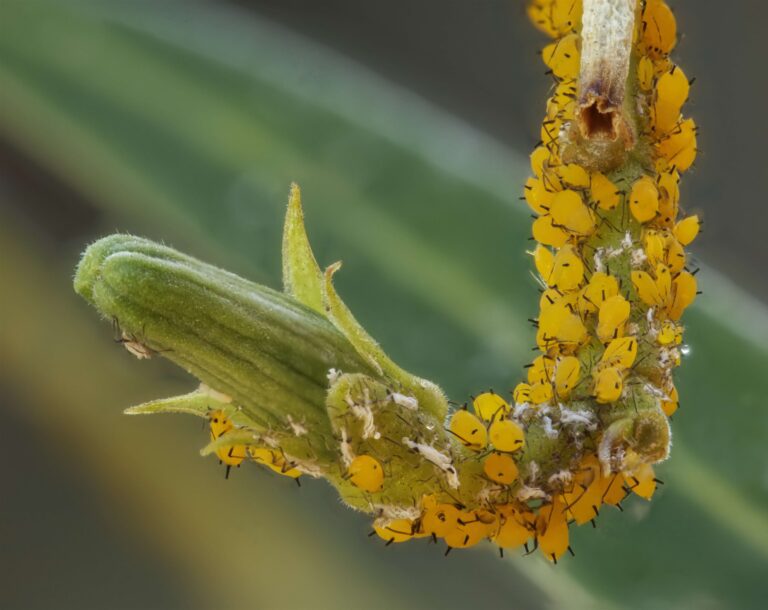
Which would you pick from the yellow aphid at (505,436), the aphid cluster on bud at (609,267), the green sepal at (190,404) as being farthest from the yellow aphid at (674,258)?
the green sepal at (190,404)

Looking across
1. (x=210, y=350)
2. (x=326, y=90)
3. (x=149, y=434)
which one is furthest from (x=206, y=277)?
(x=149, y=434)

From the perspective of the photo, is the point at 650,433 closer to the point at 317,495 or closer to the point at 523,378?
the point at 523,378

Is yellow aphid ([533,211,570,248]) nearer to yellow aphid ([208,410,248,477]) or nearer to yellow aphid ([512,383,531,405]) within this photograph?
yellow aphid ([512,383,531,405])

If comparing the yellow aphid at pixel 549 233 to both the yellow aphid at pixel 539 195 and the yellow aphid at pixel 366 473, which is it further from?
the yellow aphid at pixel 366 473

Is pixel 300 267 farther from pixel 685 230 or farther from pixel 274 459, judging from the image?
pixel 685 230

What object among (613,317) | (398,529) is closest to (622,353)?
(613,317)

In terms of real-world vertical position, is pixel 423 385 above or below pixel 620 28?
below
